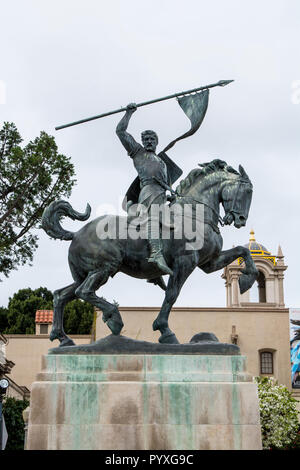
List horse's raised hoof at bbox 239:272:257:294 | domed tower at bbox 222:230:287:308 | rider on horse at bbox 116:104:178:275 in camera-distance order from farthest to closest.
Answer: domed tower at bbox 222:230:287:308 → horse's raised hoof at bbox 239:272:257:294 → rider on horse at bbox 116:104:178:275

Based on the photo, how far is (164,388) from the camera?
7895mm

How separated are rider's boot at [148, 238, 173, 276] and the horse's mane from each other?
3.40ft

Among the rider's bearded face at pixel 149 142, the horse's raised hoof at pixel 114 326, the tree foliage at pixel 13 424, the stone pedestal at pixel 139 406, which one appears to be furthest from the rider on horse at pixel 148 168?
the tree foliage at pixel 13 424

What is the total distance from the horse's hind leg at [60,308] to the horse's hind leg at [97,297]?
270 mm

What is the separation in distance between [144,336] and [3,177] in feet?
55.3

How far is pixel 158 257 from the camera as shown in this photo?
28.1ft

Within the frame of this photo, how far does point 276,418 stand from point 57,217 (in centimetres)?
1905

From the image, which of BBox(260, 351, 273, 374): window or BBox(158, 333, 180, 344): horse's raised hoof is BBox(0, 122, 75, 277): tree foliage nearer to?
BBox(158, 333, 180, 344): horse's raised hoof

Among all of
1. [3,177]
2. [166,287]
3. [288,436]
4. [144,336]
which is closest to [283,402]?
[288,436]

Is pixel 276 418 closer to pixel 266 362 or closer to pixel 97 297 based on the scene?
pixel 266 362

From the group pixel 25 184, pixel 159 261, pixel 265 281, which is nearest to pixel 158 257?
pixel 159 261

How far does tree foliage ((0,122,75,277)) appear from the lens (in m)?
21.8

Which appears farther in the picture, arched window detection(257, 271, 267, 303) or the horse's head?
arched window detection(257, 271, 267, 303)

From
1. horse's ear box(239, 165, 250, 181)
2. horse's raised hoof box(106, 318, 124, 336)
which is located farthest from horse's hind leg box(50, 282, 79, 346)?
horse's ear box(239, 165, 250, 181)
